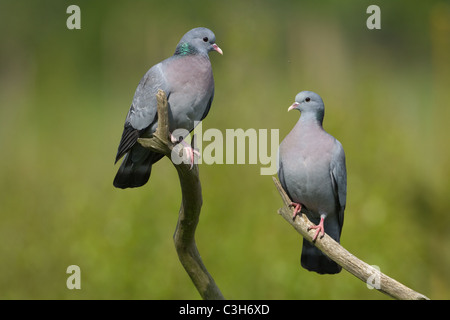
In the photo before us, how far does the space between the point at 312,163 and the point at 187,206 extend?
1.89 ft

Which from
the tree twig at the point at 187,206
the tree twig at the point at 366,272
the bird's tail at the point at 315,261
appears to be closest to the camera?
the tree twig at the point at 366,272

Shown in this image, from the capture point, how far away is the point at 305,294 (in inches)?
163

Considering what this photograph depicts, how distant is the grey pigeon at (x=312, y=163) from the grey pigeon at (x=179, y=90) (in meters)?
0.41

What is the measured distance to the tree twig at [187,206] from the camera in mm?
2619

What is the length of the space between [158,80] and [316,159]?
0.77 meters

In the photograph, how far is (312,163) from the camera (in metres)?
2.87

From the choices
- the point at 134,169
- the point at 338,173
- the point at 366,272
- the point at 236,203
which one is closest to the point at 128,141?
the point at 134,169

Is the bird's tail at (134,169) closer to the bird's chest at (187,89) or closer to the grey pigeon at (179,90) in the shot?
the grey pigeon at (179,90)

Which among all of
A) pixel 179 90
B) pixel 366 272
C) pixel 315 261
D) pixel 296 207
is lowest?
pixel 315 261

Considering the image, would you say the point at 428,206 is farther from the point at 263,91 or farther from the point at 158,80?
the point at 158,80

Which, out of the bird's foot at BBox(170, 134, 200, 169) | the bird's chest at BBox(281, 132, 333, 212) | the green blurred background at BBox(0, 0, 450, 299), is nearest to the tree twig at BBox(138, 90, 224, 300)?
the bird's foot at BBox(170, 134, 200, 169)

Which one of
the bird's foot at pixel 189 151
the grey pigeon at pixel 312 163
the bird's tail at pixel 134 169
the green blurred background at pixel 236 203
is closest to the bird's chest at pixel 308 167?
the grey pigeon at pixel 312 163

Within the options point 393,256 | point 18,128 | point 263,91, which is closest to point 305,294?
point 393,256

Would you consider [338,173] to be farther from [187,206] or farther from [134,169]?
[134,169]
